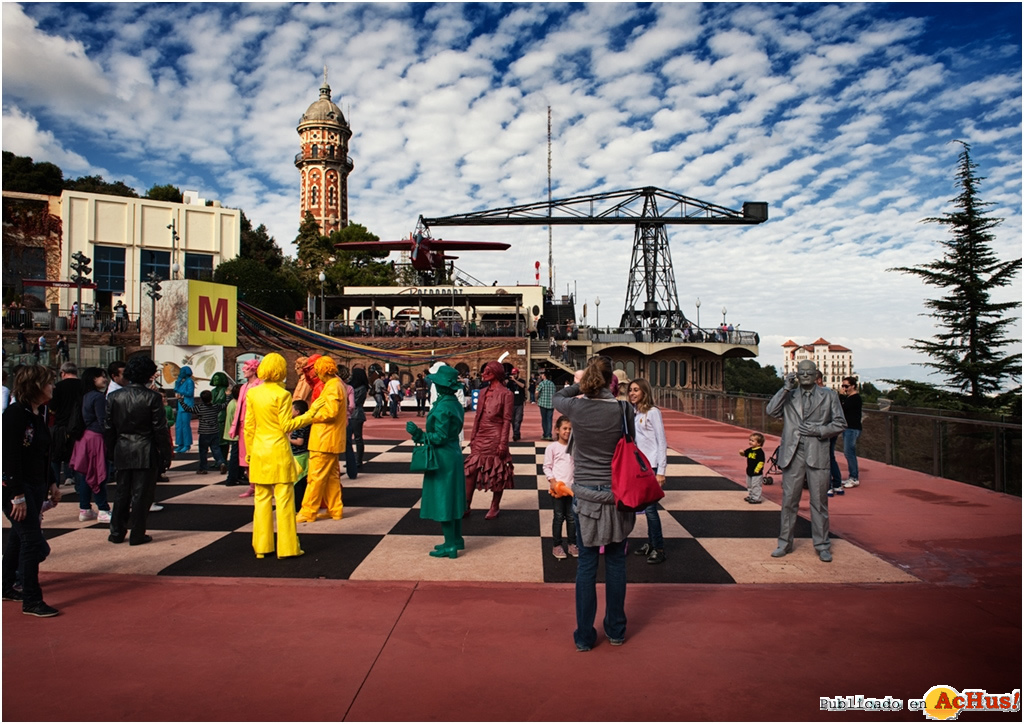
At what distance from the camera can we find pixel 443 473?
227 inches

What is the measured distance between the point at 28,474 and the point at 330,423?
9.79 feet

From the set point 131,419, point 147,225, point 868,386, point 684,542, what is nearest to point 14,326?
point 147,225

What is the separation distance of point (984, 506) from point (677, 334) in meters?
39.7

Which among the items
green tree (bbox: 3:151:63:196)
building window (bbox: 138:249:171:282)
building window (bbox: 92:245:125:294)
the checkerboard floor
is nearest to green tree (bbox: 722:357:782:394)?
building window (bbox: 138:249:171:282)

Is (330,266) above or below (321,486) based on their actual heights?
above

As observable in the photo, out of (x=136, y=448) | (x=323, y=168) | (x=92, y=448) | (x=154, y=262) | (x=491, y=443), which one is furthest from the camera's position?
(x=323, y=168)

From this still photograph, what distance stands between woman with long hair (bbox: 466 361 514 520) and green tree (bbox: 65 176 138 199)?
190 feet

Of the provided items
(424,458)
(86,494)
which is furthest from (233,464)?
(424,458)

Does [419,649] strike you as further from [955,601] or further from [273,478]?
[955,601]

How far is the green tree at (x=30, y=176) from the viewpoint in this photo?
48.0 meters

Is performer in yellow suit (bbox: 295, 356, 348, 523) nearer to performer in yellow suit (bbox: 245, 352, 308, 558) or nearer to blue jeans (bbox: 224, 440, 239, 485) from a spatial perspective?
performer in yellow suit (bbox: 245, 352, 308, 558)

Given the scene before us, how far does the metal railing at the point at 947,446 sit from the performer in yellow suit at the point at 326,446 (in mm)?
9007

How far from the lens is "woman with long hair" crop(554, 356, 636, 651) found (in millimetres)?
3916

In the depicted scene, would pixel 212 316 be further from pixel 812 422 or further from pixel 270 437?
pixel 812 422
